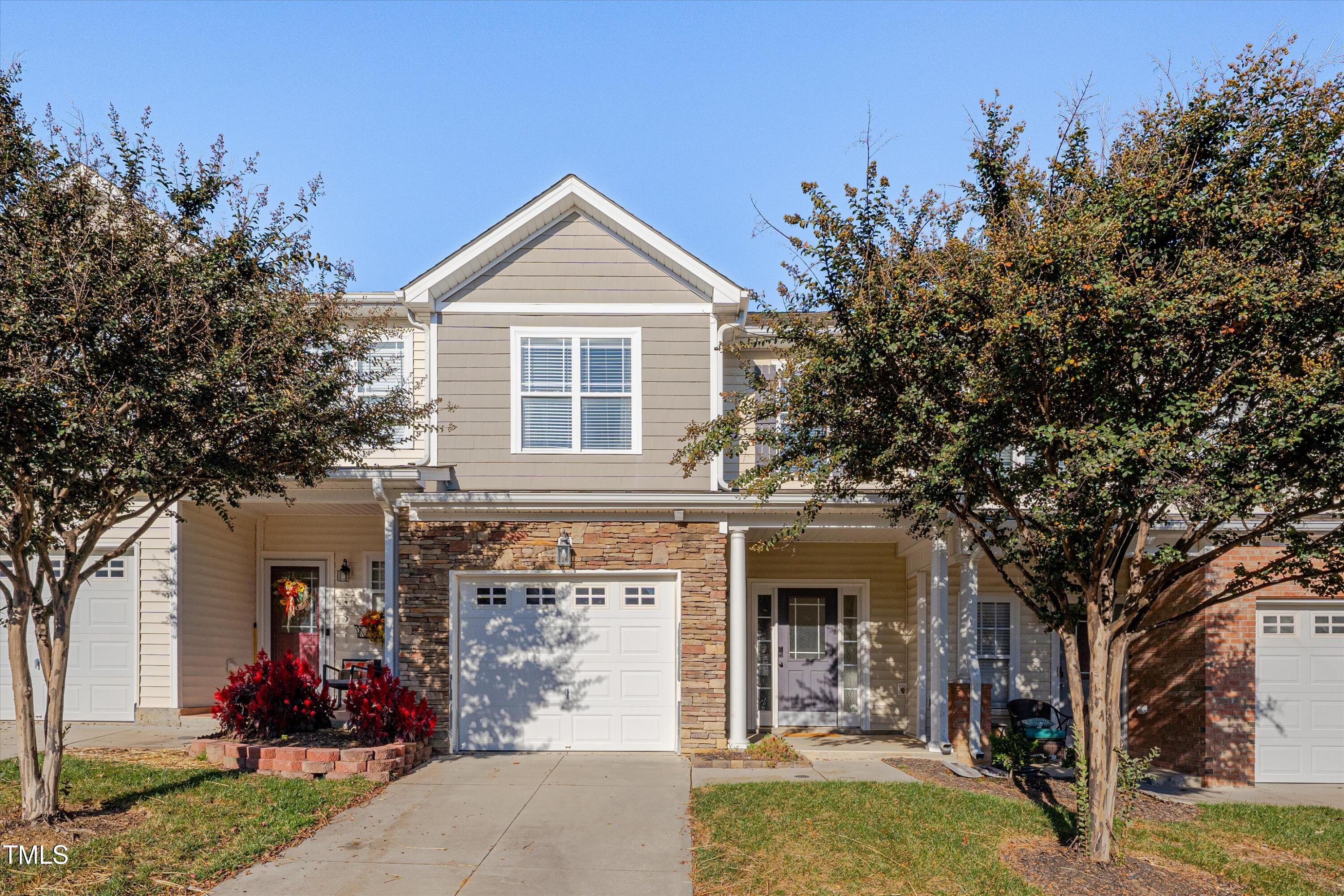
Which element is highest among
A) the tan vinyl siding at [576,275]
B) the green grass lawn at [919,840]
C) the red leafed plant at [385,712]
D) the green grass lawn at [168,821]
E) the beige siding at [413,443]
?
the tan vinyl siding at [576,275]

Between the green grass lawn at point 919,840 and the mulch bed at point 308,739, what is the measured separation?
3.72 meters

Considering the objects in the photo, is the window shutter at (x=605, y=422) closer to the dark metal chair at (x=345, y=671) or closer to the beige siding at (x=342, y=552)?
the dark metal chair at (x=345, y=671)

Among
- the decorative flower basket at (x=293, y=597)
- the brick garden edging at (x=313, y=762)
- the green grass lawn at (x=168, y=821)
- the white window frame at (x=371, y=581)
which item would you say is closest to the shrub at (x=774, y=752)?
the brick garden edging at (x=313, y=762)

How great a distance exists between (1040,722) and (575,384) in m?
7.58

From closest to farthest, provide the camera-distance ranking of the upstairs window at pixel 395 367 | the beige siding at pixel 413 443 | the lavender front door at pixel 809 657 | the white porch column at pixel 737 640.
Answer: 1. the white porch column at pixel 737 640
2. the upstairs window at pixel 395 367
3. the beige siding at pixel 413 443
4. the lavender front door at pixel 809 657

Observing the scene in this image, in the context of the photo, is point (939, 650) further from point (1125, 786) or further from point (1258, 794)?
point (1125, 786)

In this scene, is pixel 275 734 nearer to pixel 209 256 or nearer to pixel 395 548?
pixel 395 548

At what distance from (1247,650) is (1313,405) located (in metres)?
7.04

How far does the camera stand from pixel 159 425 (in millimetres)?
7199

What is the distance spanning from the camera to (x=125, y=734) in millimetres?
11945

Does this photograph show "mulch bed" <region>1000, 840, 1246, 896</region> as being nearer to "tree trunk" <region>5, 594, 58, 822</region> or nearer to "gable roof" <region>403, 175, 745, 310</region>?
"gable roof" <region>403, 175, 745, 310</region>

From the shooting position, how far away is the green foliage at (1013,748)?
434 inches

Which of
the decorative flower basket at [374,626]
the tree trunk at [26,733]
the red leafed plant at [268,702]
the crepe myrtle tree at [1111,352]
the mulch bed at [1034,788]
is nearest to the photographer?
the crepe myrtle tree at [1111,352]

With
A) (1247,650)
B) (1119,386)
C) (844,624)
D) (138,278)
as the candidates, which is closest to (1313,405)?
(1119,386)
